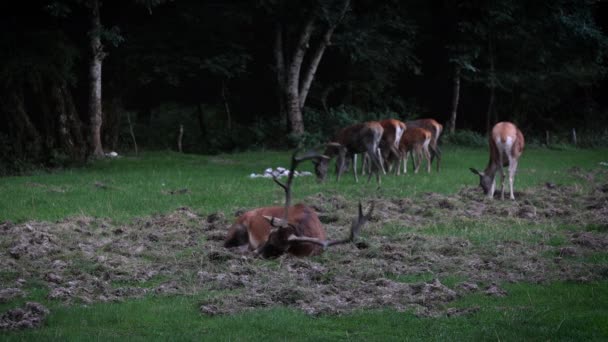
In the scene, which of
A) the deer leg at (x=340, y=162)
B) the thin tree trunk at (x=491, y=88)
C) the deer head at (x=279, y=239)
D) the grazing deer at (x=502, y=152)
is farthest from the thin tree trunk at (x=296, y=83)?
the deer head at (x=279, y=239)

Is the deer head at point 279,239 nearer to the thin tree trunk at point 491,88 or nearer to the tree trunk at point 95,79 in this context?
the tree trunk at point 95,79

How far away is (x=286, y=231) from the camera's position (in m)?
9.81

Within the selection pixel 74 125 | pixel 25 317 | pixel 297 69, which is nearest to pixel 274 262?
pixel 25 317

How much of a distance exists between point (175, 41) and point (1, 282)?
20.7 metres

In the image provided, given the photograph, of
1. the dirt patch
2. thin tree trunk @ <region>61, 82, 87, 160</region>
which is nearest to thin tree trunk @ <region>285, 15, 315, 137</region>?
thin tree trunk @ <region>61, 82, 87, 160</region>

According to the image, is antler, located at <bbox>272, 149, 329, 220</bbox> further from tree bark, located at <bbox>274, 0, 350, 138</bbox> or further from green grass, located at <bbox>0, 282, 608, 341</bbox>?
tree bark, located at <bbox>274, 0, 350, 138</bbox>

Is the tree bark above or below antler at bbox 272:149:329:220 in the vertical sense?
above

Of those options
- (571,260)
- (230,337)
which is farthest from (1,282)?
(571,260)

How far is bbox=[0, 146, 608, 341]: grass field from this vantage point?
22.6 ft

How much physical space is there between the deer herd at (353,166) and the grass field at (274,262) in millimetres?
356

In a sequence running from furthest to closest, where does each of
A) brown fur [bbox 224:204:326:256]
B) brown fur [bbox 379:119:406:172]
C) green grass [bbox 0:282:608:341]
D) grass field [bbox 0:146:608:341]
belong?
brown fur [bbox 379:119:406:172]
brown fur [bbox 224:204:326:256]
grass field [bbox 0:146:608:341]
green grass [bbox 0:282:608:341]

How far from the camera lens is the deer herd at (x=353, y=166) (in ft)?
32.0

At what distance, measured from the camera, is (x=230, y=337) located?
6.76m

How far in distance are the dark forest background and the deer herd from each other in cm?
563
